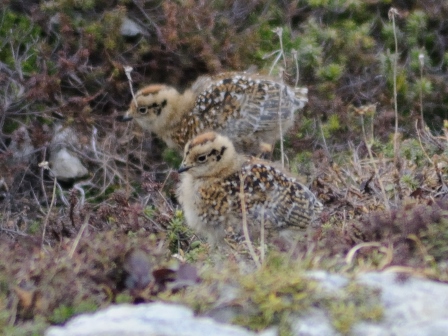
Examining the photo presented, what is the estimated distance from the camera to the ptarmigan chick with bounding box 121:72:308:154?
23.4 ft

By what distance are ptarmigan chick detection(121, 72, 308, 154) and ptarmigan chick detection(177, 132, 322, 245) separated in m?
1.27

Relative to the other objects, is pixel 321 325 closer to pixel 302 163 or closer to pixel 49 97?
pixel 302 163

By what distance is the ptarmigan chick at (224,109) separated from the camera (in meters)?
7.13

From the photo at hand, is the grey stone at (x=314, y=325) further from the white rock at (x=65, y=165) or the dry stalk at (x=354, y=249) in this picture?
the white rock at (x=65, y=165)

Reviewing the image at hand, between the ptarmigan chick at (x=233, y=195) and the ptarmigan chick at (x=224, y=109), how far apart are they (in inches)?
49.9

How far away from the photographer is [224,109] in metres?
7.12

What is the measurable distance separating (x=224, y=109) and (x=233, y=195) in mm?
1754

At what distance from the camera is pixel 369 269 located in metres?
3.45

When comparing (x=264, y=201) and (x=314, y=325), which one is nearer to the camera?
(x=314, y=325)

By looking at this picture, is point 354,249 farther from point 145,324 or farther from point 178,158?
point 178,158

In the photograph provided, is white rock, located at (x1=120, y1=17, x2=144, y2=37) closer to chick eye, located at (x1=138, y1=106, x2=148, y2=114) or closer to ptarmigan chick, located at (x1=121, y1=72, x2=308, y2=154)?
ptarmigan chick, located at (x1=121, y1=72, x2=308, y2=154)

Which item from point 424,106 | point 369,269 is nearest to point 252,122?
point 424,106

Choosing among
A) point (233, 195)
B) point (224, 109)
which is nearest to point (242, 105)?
point (224, 109)

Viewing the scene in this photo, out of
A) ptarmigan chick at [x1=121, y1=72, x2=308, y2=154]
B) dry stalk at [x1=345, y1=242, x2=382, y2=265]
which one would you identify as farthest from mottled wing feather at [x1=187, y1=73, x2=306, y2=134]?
dry stalk at [x1=345, y1=242, x2=382, y2=265]
